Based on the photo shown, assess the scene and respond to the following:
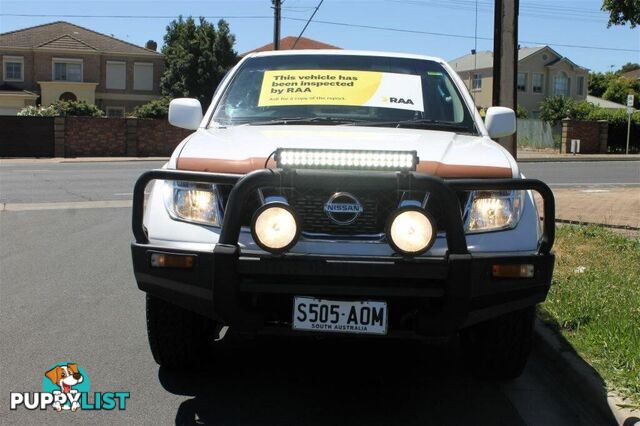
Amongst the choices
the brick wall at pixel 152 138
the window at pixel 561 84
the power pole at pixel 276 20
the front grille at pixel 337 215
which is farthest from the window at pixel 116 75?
the front grille at pixel 337 215

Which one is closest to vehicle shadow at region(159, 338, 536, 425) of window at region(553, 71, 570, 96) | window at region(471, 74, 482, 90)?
window at region(471, 74, 482, 90)

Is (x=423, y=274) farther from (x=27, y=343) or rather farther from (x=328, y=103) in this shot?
(x=27, y=343)

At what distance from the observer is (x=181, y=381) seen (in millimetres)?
4297

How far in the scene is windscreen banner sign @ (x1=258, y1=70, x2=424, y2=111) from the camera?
485 cm

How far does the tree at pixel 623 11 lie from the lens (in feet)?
37.0

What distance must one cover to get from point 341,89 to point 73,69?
5045 centimetres

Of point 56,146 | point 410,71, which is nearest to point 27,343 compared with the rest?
point 410,71

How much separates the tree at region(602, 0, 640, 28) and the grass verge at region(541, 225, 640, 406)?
173 inches

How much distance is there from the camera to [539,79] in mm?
62781

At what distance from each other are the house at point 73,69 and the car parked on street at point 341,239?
48587 millimetres

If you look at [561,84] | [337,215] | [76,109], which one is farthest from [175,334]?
[561,84]

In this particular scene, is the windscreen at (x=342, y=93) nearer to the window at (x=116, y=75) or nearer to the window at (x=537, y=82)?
the window at (x=116, y=75)

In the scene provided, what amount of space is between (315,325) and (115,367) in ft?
5.25

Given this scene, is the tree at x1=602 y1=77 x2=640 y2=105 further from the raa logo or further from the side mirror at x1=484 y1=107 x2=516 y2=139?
the raa logo
